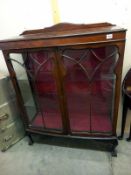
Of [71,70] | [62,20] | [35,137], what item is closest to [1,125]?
[35,137]

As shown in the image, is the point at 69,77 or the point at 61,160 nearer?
the point at 69,77

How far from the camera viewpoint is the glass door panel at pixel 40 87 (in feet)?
5.05

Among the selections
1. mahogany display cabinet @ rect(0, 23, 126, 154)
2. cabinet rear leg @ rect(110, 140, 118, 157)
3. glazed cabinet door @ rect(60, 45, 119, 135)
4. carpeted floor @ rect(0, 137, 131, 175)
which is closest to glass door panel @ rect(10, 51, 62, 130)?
mahogany display cabinet @ rect(0, 23, 126, 154)

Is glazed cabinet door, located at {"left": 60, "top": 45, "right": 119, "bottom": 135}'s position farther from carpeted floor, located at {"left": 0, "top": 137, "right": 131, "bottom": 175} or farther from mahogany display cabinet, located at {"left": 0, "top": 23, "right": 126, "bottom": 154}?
carpeted floor, located at {"left": 0, "top": 137, "right": 131, "bottom": 175}

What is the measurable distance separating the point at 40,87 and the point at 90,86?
21.0 inches

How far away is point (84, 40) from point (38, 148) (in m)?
1.33

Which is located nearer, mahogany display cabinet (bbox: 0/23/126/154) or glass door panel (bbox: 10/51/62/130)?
mahogany display cabinet (bbox: 0/23/126/154)

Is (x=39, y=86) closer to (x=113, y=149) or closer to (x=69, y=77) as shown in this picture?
(x=69, y=77)

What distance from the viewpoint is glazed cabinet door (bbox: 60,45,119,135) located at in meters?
1.38

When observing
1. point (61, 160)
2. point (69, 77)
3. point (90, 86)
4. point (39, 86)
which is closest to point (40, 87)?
point (39, 86)

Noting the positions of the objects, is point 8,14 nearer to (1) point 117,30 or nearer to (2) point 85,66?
(2) point 85,66

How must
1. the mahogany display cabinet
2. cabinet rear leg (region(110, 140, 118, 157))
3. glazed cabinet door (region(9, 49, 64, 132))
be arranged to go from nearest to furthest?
the mahogany display cabinet
glazed cabinet door (region(9, 49, 64, 132))
cabinet rear leg (region(110, 140, 118, 157))

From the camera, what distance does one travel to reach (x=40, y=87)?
1.78 m

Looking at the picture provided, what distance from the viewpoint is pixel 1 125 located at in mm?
1841
